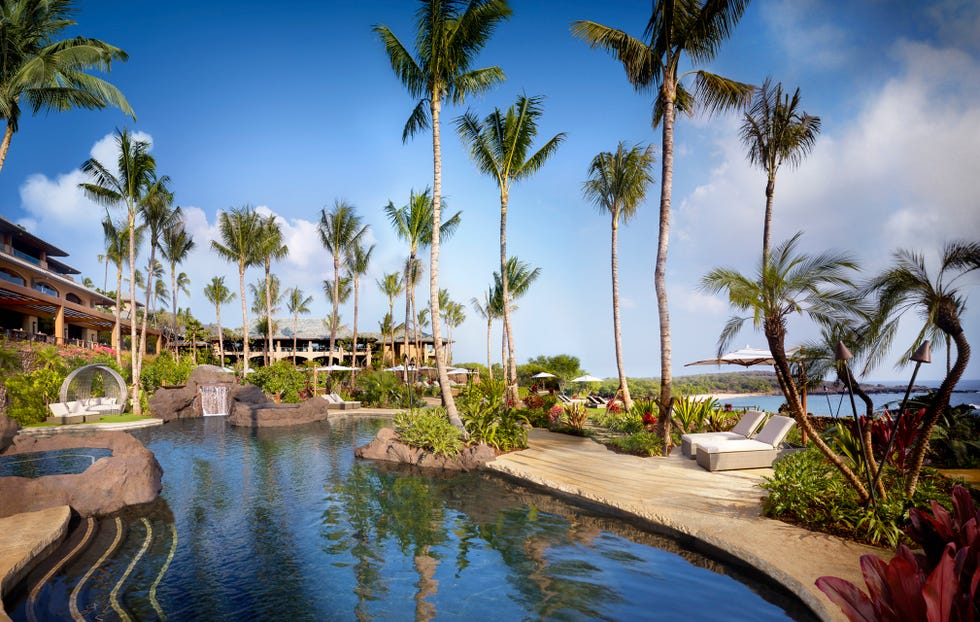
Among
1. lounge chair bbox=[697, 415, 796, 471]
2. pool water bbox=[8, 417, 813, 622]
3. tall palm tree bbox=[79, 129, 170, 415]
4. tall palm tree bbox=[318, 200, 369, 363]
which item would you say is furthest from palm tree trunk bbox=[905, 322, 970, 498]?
tall palm tree bbox=[318, 200, 369, 363]

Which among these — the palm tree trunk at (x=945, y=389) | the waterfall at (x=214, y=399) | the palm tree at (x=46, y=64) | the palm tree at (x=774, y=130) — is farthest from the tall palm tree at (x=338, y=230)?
the palm tree trunk at (x=945, y=389)

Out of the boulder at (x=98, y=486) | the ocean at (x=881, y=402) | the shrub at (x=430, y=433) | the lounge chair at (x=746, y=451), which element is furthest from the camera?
the shrub at (x=430, y=433)

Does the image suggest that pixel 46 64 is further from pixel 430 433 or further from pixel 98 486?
pixel 430 433

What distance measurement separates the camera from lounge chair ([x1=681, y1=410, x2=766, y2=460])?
35.5 feet

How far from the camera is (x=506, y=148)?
62.7 feet

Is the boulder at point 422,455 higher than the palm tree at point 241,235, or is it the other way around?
the palm tree at point 241,235

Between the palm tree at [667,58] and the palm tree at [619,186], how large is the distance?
6177 millimetres

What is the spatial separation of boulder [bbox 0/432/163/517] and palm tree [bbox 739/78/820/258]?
18.7m

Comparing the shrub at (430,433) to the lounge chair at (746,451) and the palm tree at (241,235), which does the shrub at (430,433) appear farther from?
the palm tree at (241,235)

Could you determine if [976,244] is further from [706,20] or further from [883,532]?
[706,20]

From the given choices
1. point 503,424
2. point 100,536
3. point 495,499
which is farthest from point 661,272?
point 100,536

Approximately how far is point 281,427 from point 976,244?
2134 cm

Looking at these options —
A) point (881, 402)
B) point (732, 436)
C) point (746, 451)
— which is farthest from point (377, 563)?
Result: point (881, 402)

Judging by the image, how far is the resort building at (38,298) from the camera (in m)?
30.4
